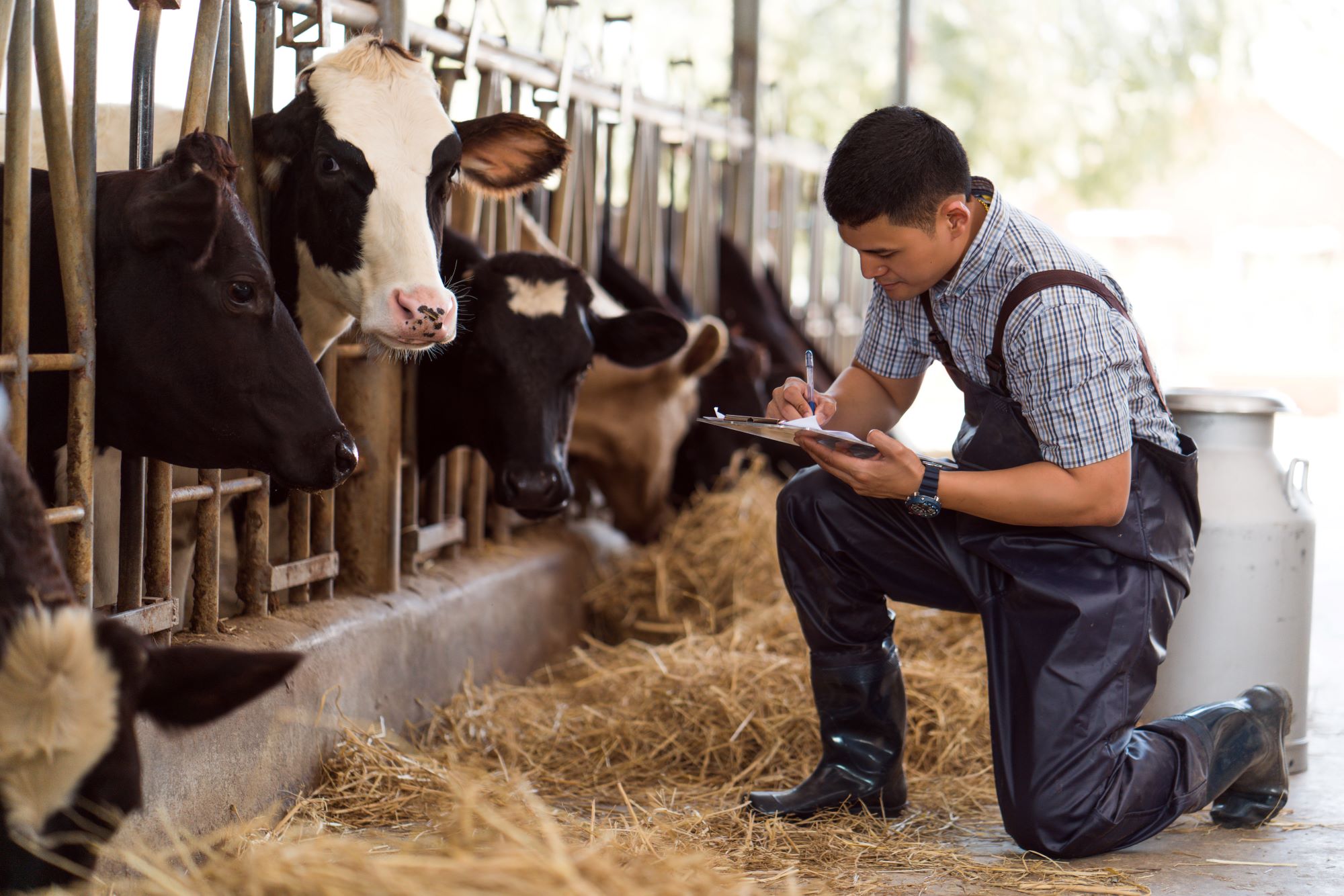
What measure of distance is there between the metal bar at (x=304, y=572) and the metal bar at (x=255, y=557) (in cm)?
3

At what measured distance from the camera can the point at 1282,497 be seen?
11.4 ft

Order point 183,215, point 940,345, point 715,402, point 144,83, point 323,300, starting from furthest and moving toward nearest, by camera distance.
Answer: point 715,402 < point 323,300 < point 940,345 < point 144,83 < point 183,215

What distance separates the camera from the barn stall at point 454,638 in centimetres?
248

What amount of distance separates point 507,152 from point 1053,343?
1.63m

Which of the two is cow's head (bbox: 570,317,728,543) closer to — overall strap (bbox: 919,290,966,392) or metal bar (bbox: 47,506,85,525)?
overall strap (bbox: 919,290,966,392)

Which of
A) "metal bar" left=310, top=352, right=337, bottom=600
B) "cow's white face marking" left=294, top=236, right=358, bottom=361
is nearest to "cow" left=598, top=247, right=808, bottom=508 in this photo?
"metal bar" left=310, top=352, right=337, bottom=600

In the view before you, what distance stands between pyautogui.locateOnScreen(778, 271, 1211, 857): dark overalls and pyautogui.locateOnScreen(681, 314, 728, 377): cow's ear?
6.25 ft

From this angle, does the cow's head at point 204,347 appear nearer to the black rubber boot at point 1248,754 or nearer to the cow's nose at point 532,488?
the cow's nose at point 532,488

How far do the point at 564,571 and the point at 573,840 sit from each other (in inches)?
96.3

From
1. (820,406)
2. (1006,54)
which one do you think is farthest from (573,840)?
(1006,54)

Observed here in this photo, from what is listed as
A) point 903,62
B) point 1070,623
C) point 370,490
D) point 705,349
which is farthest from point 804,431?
point 903,62

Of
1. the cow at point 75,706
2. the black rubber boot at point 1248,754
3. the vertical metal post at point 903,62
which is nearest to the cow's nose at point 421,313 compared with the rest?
the cow at point 75,706

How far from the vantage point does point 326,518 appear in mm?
3508

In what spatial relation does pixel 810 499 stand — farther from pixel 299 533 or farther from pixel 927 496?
pixel 299 533
